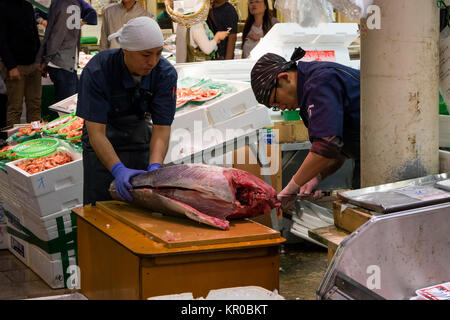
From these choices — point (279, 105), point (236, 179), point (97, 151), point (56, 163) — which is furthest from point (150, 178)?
point (56, 163)

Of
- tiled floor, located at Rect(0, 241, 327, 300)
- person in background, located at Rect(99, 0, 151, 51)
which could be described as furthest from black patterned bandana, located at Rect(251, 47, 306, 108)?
person in background, located at Rect(99, 0, 151, 51)

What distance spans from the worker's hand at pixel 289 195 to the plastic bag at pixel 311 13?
1524mm

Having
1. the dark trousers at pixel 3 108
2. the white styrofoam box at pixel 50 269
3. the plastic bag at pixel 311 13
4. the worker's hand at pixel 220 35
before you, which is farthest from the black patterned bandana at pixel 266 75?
the dark trousers at pixel 3 108

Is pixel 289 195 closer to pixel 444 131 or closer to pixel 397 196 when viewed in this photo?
pixel 444 131

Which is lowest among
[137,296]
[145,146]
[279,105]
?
[137,296]

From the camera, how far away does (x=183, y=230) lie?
8.46 ft

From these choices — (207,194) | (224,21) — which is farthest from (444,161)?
(224,21)

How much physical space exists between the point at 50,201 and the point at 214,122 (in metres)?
1.36

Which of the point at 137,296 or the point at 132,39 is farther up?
the point at 132,39

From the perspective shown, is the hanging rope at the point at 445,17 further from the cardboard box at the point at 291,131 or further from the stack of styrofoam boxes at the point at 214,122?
the cardboard box at the point at 291,131

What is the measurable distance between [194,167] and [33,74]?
5523mm

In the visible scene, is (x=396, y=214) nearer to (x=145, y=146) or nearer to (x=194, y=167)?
(x=194, y=167)

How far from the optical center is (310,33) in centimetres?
584
